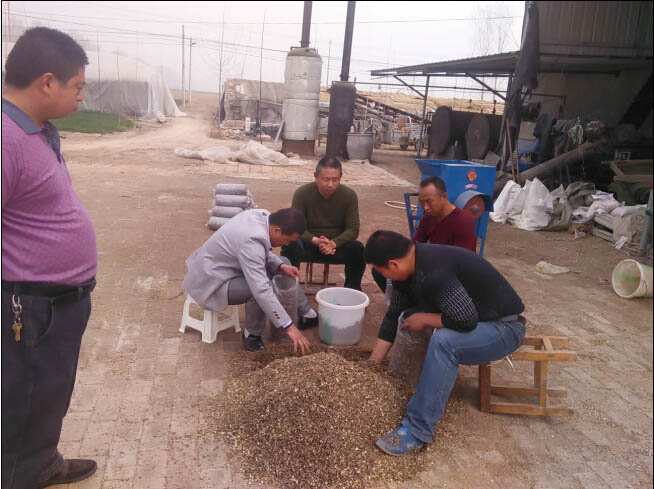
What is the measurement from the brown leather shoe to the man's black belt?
0.79m

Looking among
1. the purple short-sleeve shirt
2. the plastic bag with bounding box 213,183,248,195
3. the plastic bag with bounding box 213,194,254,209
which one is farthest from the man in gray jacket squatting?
the plastic bag with bounding box 213,183,248,195

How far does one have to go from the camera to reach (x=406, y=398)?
2.66 metres

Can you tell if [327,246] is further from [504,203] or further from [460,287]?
[504,203]

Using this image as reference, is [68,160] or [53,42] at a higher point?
[53,42]

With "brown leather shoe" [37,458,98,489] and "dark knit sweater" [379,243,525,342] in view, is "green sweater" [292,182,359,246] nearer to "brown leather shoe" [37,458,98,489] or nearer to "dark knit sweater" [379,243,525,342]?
"dark knit sweater" [379,243,525,342]

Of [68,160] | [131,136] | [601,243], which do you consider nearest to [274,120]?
[131,136]

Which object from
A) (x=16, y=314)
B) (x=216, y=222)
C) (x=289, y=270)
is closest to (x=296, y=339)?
(x=289, y=270)

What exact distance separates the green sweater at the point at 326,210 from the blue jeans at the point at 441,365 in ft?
5.58

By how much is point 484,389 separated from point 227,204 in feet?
13.2

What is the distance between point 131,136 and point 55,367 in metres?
16.1

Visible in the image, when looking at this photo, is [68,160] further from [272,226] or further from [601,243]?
[601,243]

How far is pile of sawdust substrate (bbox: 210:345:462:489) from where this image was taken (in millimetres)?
2186

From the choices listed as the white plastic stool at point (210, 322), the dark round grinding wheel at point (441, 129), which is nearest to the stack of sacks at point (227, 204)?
the white plastic stool at point (210, 322)

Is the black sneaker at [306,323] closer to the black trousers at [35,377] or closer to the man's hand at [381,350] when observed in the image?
the man's hand at [381,350]
